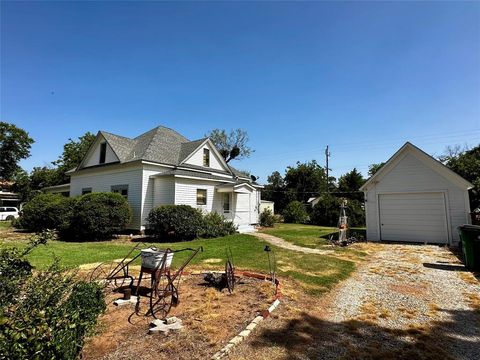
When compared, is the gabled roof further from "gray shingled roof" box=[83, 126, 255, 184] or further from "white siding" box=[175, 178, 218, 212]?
"gray shingled roof" box=[83, 126, 255, 184]

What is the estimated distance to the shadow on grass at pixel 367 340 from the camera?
11.6 feet

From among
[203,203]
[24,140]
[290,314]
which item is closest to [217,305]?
[290,314]

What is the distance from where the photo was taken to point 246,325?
4.14 metres

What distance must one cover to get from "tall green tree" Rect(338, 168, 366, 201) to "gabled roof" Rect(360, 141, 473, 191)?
19.8 metres

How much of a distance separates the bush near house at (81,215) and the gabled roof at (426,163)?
14162 mm

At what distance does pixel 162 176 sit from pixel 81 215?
5.09 meters

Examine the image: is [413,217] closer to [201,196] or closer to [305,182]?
[201,196]

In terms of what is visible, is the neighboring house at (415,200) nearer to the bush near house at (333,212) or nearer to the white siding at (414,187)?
the white siding at (414,187)

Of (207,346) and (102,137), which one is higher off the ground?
(102,137)

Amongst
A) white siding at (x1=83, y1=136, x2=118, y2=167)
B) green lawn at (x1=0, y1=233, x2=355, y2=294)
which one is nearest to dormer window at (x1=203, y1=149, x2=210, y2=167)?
white siding at (x1=83, y1=136, x2=118, y2=167)

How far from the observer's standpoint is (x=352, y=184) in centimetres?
3488

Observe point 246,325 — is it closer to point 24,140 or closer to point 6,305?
point 6,305

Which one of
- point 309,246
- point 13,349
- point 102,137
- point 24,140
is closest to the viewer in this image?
point 13,349

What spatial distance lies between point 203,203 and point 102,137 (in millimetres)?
9490
